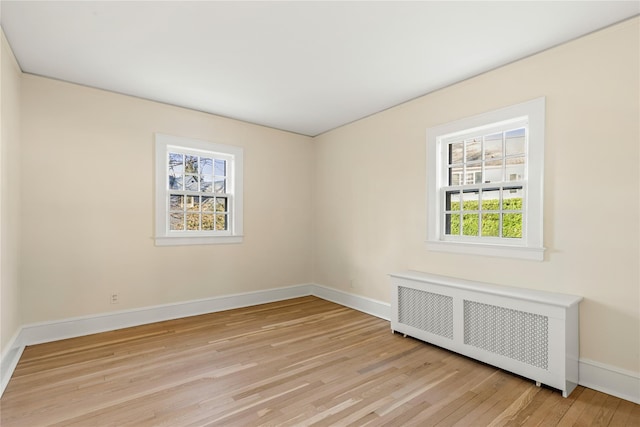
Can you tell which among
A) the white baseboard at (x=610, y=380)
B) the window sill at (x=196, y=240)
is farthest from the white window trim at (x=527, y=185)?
the window sill at (x=196, y=240)

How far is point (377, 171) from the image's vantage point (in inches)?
170

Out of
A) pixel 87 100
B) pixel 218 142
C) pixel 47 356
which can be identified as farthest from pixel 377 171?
pixel 47 356

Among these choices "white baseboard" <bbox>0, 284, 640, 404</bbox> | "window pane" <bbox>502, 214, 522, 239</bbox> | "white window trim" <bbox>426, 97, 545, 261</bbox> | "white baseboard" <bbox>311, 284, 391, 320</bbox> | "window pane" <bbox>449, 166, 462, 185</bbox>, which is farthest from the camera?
"white baseboard" <bbox>311, 284, 391, 320</bbox>

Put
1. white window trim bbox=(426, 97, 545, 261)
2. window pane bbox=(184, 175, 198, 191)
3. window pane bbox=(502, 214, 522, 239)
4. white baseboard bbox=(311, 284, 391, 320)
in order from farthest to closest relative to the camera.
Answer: window pane bbox=(184, 175, 198, 191) < white baseboard bbox=(311, 284, 391, 320) < window pane bbox=(502, 214, 522, 239) < white window trim bbox=(426, 97, 545, 261)

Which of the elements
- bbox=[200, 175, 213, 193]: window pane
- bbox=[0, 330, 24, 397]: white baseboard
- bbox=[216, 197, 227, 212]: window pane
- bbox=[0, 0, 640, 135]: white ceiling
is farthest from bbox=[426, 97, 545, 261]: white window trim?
bbox=[0, 330, 24, 397]: white baseboard

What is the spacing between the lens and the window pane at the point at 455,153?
3508 millimetres

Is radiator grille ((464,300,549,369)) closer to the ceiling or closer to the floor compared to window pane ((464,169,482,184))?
closer to the floor

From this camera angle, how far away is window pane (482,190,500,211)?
3170mm

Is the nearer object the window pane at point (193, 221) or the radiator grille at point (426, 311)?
the radiator grille at point (426, 311)

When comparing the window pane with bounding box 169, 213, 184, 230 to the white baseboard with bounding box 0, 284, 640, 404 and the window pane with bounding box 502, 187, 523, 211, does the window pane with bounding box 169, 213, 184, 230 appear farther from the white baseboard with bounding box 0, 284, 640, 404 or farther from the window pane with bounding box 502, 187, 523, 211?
the window pane with bounding box 502, 187, 523, 211

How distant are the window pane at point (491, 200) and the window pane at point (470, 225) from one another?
153 millimetres

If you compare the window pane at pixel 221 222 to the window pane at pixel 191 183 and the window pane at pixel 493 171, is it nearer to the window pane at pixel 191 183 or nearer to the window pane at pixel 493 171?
the window pane at pixel 191 183

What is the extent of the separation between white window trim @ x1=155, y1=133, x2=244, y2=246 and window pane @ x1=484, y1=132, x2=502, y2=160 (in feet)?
10.6

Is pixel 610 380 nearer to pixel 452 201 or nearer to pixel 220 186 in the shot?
pixel 452 201
